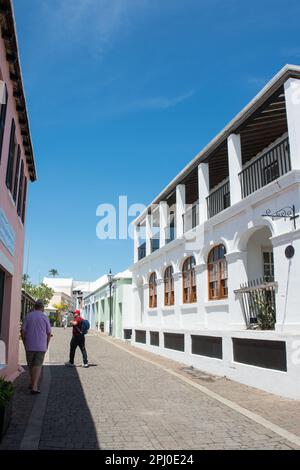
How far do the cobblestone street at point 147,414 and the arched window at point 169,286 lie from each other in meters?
5.67

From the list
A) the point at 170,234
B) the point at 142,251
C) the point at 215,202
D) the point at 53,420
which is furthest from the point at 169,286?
the point at 53,420

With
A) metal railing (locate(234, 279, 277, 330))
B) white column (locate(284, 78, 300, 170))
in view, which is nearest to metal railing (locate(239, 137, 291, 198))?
white column (locate(284, 78, 300, 170))

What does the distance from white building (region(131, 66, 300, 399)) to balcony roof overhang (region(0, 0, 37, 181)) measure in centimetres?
526

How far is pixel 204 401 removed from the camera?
322 inches

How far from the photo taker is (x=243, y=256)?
36.8 ft

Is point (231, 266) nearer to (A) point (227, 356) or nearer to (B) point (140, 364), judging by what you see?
(A) point (227, 356)

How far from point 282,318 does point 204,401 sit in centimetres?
236

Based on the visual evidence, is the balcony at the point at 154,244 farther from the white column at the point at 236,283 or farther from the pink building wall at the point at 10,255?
the pink building wall at the point at 10,255

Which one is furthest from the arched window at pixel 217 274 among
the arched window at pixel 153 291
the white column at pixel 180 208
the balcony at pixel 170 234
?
the arched window at pixel 153 291

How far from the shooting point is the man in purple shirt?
8016 millimetres

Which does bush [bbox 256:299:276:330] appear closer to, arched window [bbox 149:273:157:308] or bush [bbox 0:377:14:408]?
bush [bbox 0:377:14:408]

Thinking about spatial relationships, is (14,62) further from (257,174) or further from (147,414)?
(257,174)
